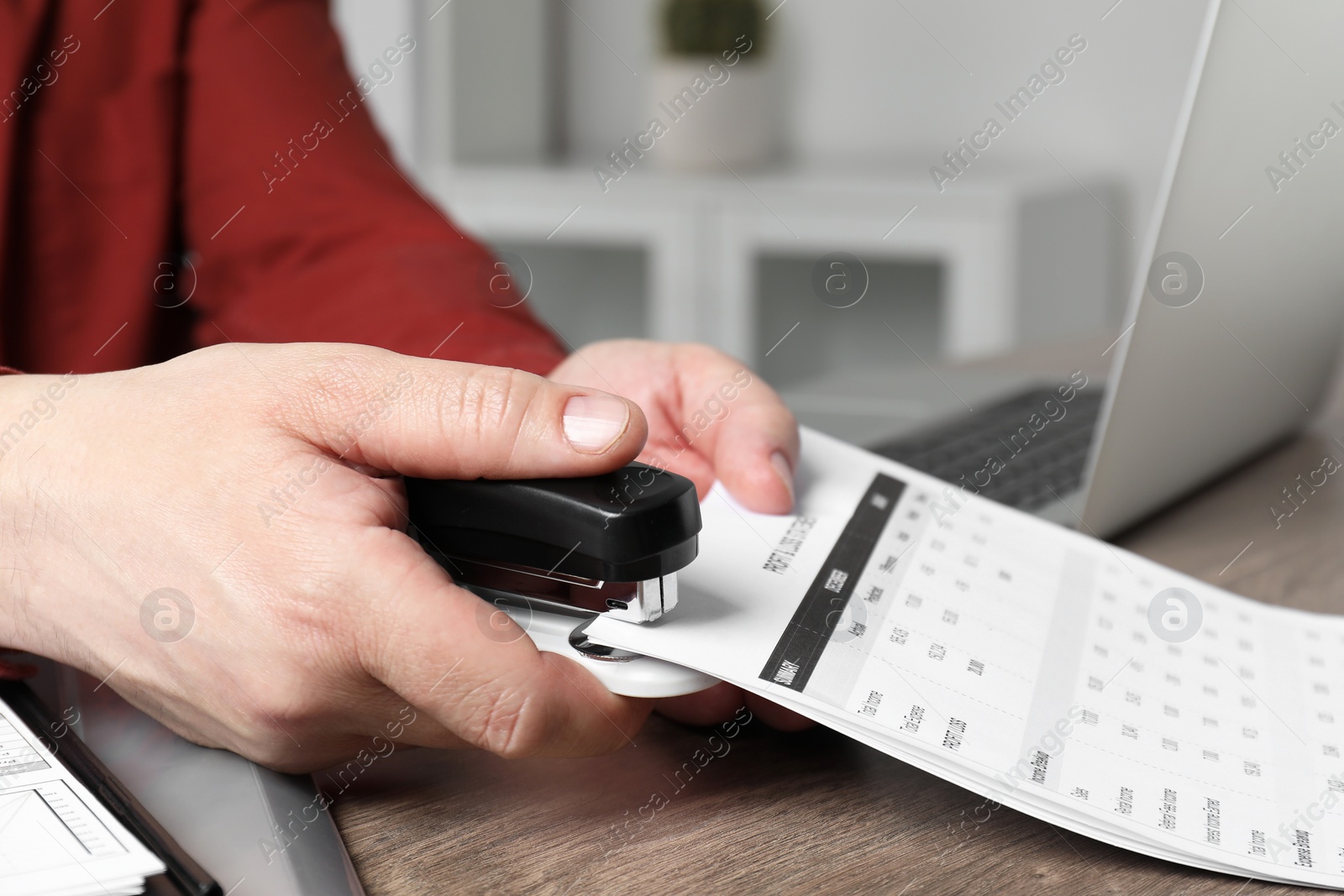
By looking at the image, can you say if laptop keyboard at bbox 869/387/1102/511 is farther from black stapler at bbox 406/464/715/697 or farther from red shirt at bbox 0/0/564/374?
black stapler at bbox 406/464/715/697

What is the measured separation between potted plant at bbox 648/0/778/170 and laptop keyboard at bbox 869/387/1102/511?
5.86 ft

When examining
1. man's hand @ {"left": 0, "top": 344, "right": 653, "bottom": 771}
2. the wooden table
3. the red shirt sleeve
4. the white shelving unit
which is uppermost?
the white shelving unit

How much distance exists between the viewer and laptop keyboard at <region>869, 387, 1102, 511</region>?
2.48ft

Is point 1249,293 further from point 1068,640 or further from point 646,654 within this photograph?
point 646,654

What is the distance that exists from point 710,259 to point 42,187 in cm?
179

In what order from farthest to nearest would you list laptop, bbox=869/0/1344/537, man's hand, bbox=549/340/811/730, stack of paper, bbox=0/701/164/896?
laptop, bbox=869/0/1344/537 → man's hand, bbox=549/340/811/730 → stack of paper, bbox=0/701/164/896

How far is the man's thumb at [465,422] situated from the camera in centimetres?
39

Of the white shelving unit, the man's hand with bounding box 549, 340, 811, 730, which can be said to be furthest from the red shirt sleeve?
the white shelving unit

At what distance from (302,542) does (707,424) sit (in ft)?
0.90

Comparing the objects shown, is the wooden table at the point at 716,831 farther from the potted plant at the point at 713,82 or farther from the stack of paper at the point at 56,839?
the potted plant at the point at 713,82

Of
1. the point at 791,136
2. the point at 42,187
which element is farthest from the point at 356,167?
the point at 791,136

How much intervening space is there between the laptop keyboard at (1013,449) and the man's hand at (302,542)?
412mm

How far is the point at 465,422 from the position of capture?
39cm

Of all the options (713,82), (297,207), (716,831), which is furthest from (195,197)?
(713,82)
